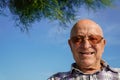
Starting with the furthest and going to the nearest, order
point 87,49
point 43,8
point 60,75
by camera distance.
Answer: point 43,8 → point 60,75 → point 87,49

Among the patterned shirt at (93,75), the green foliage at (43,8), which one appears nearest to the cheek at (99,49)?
the patterned shirt at (93,75)

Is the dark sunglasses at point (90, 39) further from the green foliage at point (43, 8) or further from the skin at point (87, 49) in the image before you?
the green foliage at point (43, 8)

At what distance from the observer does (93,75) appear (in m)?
2.65

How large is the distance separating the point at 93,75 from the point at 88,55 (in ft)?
0.53

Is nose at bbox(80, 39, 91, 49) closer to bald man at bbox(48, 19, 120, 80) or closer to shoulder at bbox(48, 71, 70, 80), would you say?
bald man at bbox(48, 19, 120, 80)

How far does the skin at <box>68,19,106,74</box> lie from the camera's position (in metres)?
2.60

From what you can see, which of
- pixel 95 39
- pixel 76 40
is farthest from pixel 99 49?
pixel 76 40

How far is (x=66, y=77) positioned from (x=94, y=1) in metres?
7.56

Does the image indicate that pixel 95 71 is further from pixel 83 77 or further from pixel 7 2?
pixel 7 2

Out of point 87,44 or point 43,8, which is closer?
point 87,44

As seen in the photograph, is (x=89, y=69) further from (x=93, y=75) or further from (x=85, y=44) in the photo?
(x=85, y=44)

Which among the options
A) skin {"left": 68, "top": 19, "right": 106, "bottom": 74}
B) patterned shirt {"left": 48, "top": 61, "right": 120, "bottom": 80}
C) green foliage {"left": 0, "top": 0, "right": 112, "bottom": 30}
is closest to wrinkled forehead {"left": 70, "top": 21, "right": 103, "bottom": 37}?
skin {"left": 68, "top": 19, "right": 106, "bottom": 74}

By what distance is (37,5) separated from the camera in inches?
381

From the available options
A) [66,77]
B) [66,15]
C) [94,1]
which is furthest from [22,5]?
[66,77]
